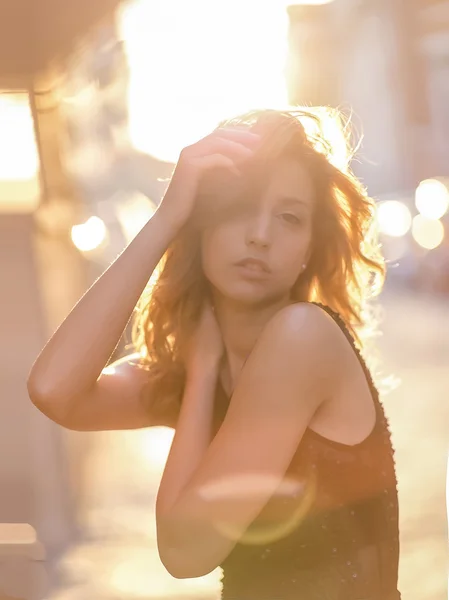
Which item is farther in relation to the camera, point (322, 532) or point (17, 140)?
point (17, 140)

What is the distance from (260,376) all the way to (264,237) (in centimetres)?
23

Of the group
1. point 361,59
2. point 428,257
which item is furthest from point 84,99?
point 361,59

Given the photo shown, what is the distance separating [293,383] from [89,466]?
389cm

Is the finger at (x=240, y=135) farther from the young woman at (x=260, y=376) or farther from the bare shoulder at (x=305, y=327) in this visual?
the bare shoulder at (x=305, y=327)

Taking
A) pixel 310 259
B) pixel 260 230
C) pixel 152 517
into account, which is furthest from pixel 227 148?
pixel 152 517

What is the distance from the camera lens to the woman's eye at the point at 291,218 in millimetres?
1352

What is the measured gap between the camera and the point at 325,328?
1.24 meters

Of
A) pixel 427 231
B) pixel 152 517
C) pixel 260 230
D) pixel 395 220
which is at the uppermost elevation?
pixel 260 230

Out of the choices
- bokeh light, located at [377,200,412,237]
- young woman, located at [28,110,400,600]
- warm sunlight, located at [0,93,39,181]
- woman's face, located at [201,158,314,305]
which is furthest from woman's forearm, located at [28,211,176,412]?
bokeh light, located at [377,200,412,237]

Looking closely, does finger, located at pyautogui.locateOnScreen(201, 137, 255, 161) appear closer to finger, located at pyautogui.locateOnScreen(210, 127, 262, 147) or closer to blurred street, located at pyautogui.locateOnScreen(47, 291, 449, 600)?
finger, located at pyautogui.locateOnScreen(210, 127, 262, 147)

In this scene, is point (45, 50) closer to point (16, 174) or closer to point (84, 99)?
point (16, 174)

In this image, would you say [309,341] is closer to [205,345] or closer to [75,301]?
[205,345]

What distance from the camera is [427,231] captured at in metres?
16.1

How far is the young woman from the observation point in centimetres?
120
